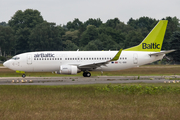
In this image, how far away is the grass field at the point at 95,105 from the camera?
13616 mm

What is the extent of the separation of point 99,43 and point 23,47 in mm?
27470

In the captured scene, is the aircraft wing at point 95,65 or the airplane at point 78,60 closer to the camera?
the aircraft wing at point 95,65

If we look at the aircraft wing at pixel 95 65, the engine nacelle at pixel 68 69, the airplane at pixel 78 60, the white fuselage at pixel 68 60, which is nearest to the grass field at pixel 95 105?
the aircraft wing at pixel 95 65

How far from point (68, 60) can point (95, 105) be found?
23.0m

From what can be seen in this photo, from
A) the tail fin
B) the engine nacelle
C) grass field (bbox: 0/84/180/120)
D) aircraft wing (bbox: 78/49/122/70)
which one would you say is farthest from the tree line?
grass field (bbox: 0/84/180/120)

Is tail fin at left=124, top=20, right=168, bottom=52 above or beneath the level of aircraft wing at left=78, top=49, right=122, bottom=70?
above

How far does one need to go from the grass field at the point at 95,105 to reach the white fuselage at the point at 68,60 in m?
16.8

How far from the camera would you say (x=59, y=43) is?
4461 inches

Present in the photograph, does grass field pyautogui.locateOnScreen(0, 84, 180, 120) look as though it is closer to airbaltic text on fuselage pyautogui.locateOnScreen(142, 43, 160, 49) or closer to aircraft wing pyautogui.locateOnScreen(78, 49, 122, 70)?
aircraft wing pyautogui.locateOnScreen(78, 49, 122, 70)

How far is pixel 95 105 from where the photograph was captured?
16.2 m

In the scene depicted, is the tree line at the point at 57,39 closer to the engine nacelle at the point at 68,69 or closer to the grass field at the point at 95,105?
the engine nacelle at the point at 68,69

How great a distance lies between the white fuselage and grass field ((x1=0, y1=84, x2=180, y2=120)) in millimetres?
16846

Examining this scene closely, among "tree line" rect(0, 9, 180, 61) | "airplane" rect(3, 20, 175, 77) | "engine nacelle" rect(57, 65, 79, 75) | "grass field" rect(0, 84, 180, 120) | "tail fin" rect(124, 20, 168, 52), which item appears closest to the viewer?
"grass field" rect(0, 84, 180, 120)

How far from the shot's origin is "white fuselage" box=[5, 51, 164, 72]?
127ft
